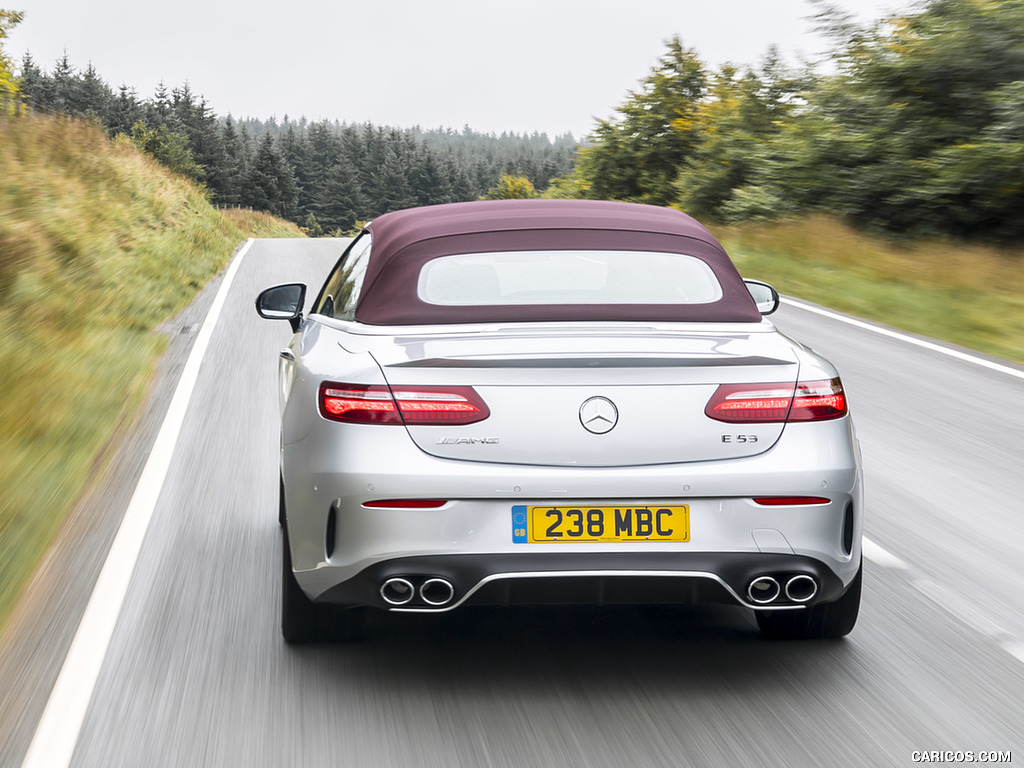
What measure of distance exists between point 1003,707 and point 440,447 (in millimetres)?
1925

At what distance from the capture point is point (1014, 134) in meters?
17.5

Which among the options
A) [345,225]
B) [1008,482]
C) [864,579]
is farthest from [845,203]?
[345,225]

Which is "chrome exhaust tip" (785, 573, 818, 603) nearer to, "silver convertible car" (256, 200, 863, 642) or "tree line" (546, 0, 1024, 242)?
"silver convertible car" (256, 200, 863, 642)

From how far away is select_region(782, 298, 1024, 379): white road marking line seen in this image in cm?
1005

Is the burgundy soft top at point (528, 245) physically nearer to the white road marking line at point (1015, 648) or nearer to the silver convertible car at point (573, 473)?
the silver convertible car at point (573, 473)

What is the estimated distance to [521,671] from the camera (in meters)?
3.83

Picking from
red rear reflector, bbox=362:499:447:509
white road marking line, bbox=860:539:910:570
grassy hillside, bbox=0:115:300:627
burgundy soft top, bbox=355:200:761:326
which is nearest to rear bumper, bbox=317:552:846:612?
red rear reflector, bbox=362:499:447:509

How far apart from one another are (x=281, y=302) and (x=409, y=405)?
216 cm

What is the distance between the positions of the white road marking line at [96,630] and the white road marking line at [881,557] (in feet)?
10.4

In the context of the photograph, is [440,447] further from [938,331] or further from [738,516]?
[938,331]

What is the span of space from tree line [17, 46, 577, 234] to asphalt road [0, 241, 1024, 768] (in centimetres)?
8182

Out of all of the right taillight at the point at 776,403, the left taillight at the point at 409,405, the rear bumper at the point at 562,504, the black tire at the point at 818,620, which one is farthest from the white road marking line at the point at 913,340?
the left taillight at the point at 409,405

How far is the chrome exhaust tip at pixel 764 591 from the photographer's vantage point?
3486mm

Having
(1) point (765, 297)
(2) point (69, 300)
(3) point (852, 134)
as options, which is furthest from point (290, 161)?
(1) point (765, 297)
